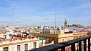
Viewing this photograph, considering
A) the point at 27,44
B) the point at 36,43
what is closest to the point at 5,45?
the point at 27,44

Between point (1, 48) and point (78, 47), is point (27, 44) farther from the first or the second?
point (78, 47)

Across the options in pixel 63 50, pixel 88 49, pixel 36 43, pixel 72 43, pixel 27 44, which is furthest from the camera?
pixel 36 43

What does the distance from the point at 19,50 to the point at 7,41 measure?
1.73 metres

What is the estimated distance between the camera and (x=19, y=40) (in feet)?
49.4

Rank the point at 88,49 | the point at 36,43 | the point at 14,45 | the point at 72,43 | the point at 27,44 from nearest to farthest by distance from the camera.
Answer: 1. the point at 72,43
2. the point at 88,49
3. the point at 14,45
4. the point at 27,44
5. the point at 36,43

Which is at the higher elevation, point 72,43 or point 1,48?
point 72,43

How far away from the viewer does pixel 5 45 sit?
13492 millimetres

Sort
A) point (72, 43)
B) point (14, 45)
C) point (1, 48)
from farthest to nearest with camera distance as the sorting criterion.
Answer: point (14, 45)
point (1, 48)
point (72, 43)

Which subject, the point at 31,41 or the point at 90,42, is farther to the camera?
the point at 31,41

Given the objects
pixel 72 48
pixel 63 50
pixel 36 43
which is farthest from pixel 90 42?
pixel 36 43

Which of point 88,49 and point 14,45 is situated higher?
point 88,49

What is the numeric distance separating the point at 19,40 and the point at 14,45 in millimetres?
889

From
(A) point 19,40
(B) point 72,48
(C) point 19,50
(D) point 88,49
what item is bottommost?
(C) point 19,50

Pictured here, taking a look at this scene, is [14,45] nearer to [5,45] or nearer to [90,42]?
[5,45]
